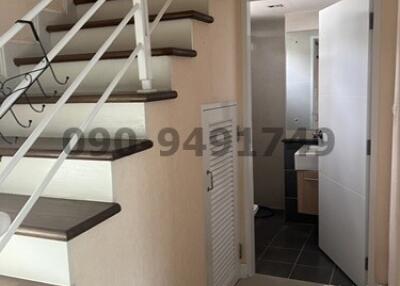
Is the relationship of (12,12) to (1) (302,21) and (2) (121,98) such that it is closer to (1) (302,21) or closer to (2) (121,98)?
(2) (121,98)

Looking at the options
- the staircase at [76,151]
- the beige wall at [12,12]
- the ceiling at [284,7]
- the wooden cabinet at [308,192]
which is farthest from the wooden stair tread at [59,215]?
the wooden cabinet at [308,192]

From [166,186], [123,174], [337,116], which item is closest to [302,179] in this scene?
[337,116]

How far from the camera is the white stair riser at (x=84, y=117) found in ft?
5.83

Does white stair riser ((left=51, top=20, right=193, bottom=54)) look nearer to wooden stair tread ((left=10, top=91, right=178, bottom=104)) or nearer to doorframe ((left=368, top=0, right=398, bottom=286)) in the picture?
wooden stair tread ((left=10, top=91, right=178, bottom=104))

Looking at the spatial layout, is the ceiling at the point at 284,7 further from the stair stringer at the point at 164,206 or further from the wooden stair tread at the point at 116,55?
the wooden stair tread at the point at 116,55

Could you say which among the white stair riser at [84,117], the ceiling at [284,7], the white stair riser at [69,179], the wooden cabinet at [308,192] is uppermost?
the ceiling at [284,7]

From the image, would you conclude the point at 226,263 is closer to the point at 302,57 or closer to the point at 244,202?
the point at 244,202

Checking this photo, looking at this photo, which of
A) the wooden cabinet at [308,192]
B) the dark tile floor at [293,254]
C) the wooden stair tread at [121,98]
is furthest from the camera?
the wooden cabinet at [308,192]

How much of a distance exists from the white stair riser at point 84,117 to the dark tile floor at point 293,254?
214 cm

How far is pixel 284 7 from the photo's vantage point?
4199 mm

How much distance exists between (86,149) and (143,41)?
0.54m

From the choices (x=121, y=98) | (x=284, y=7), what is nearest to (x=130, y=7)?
(x=121, y=98)

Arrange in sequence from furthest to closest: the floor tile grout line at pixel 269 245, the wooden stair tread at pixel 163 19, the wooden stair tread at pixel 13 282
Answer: the floor tile grout line at pixel 269 245 → the wooden stair tread at pixel 163 19 → the wooden stair tread at pixel 13 282

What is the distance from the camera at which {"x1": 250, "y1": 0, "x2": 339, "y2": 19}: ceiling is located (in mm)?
3907
